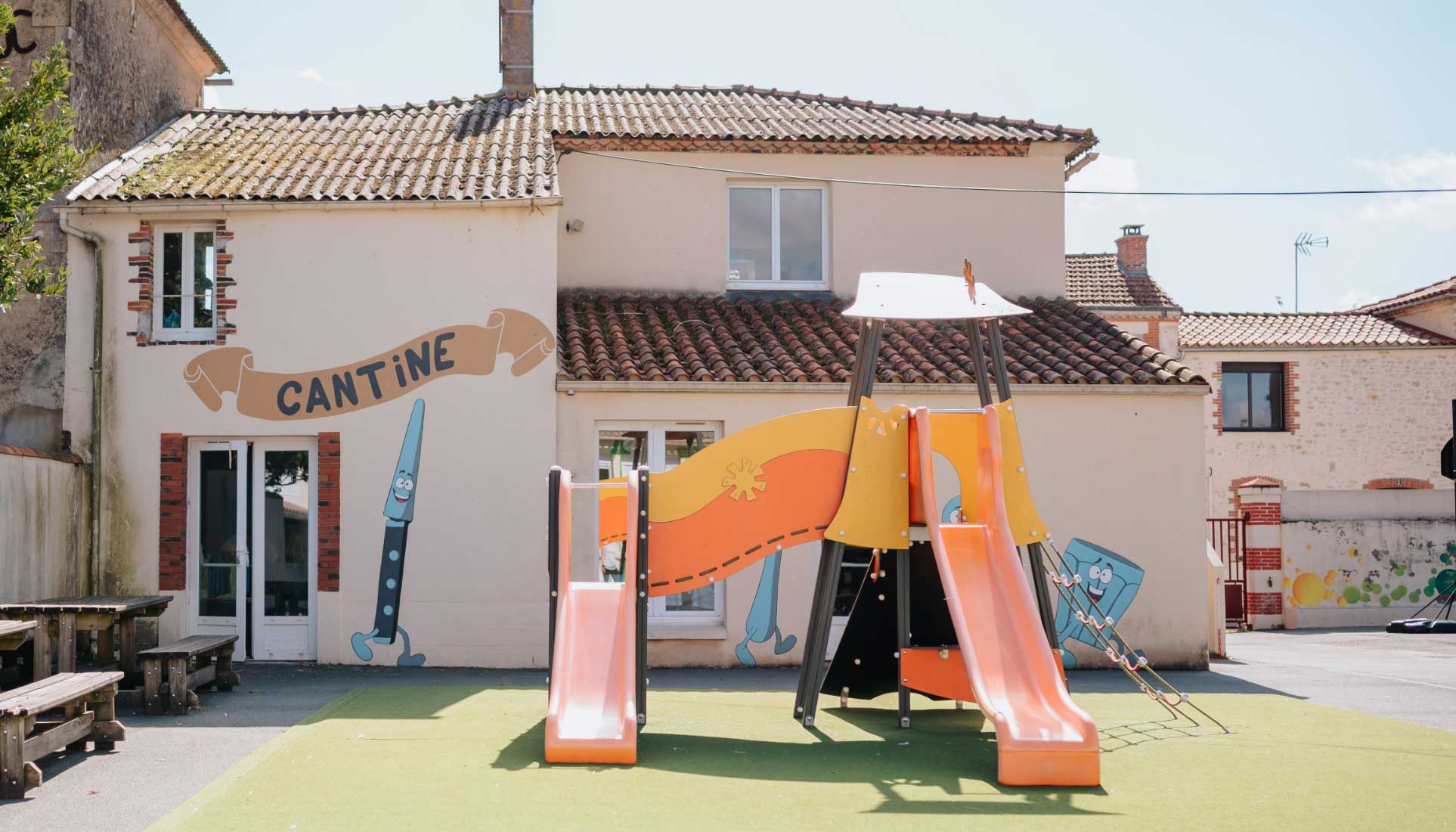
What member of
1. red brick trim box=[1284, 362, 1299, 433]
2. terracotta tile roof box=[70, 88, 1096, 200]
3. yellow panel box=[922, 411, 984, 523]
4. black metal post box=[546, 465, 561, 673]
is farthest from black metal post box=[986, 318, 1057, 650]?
red brick trim box=[1284, 362, 1299, 433]

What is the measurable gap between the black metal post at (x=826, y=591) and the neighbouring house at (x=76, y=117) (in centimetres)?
810

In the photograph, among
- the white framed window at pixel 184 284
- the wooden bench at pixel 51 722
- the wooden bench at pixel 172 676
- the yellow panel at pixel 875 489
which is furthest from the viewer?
the white framed window at pixel 184 284

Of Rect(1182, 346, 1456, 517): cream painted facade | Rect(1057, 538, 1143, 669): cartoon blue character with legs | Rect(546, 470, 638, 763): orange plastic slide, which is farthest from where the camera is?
Rect(1182, 346, 1456, 517): cream painted facade

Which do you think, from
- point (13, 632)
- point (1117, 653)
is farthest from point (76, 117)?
point (1117, 653)

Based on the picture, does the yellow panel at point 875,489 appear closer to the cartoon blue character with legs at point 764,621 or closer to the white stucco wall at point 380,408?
the cartoon blue character with legs at point 764,621

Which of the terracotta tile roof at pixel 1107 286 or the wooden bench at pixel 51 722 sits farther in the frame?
the terracotta tile roof at pixel 1107 286

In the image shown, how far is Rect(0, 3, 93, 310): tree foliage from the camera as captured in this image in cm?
984

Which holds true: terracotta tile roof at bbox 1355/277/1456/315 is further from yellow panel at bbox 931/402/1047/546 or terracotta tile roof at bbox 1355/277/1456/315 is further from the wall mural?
yellow panel at bbox 931/402/1047/546

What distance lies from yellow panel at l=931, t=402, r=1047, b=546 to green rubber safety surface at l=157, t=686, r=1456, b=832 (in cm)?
154

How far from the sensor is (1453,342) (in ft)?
89.5

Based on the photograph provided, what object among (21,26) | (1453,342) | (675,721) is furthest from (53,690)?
(1453,342)

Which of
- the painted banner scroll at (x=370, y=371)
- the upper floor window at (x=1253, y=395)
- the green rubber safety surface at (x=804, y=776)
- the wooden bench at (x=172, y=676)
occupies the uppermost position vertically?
the upper floor window at (x=1253, y=395)

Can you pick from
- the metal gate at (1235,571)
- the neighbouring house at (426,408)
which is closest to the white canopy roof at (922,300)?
the neighbouring house at (426,408)

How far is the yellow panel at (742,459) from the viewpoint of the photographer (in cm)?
907
